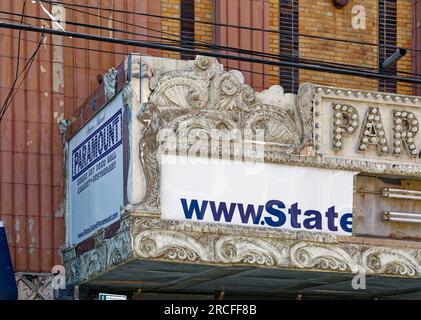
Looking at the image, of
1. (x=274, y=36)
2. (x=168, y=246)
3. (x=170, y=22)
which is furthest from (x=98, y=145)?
(x=274, y=36)

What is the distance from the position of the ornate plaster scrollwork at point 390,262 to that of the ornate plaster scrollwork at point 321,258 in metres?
0.28

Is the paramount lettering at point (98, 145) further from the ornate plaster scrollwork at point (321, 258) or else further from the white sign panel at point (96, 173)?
the ornate plaster scrollwork at point (321, 258)

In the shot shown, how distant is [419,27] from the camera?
1047 inches

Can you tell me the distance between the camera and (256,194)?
20438 mm

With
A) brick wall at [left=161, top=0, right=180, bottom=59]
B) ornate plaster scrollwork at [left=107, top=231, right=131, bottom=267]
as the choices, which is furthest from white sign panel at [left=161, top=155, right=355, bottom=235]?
brick wall at [left=161, top=0, right=180, bottom=59]

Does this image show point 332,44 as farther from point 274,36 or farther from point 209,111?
point 209,111

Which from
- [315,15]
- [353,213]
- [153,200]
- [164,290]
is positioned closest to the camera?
[153,200]

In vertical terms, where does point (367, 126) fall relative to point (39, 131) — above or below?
below

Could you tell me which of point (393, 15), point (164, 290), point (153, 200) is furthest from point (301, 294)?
point (393, 15)

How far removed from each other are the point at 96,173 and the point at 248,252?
2.86 meters

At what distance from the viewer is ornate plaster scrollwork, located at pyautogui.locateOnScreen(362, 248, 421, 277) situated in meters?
21.2

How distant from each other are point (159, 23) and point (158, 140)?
4.71 metres
